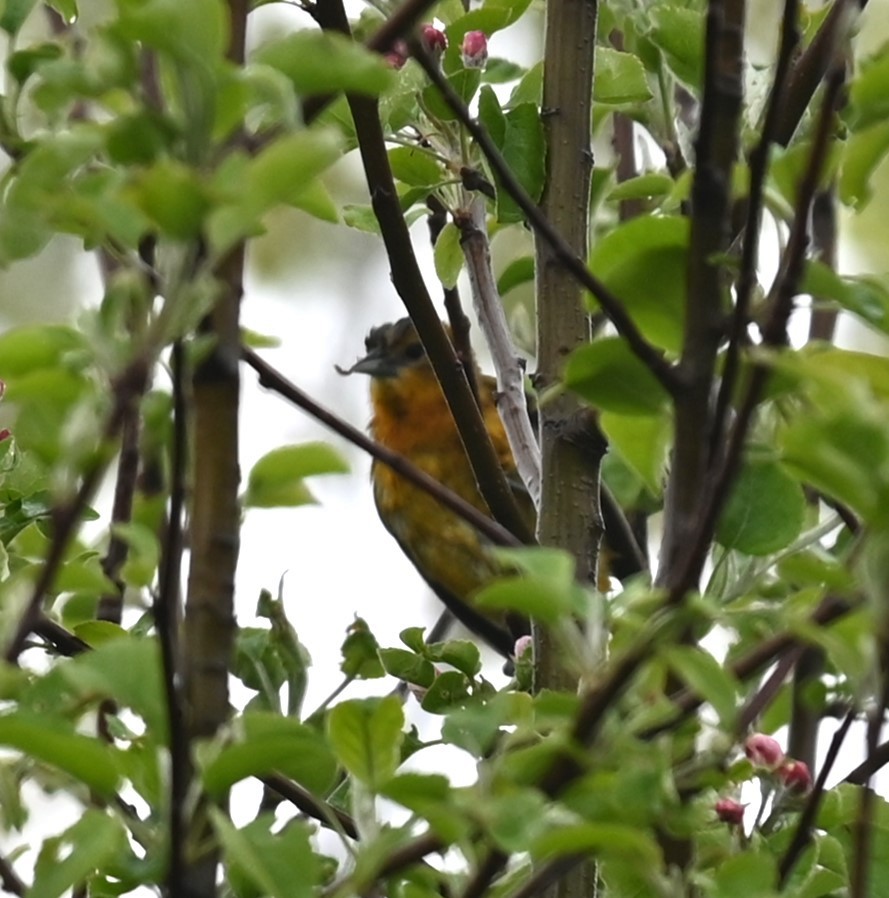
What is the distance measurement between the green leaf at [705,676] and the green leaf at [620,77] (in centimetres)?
93

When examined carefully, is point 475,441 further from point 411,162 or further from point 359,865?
point 359,865

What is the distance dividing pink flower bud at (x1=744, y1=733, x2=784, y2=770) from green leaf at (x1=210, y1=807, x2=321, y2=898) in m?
0.38

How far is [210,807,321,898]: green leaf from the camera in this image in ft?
2.19

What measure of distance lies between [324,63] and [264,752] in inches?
11.0

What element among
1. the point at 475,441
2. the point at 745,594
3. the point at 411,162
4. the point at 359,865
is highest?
the point at 411,162

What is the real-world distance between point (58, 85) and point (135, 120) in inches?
1.9

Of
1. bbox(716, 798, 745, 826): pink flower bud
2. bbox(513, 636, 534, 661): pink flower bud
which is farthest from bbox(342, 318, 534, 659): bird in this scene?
bbox(716, 798, 745, 826): pink flower bud

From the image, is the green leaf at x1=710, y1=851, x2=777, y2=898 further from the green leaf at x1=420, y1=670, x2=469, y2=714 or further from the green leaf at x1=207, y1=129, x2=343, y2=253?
the green leaf at x1=420, y1=670, x2=469, y2=714

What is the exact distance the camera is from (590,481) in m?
1.30

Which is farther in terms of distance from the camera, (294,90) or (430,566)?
(430,566)

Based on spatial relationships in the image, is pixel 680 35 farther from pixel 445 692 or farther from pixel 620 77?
pixel 445 692

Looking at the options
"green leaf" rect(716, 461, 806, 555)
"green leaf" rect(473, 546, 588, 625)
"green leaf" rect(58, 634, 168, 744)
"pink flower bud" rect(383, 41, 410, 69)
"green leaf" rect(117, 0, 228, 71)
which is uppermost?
"pink flower bud" rect(383, 41, 410, 69)

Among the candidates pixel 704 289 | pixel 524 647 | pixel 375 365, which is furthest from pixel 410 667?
pixel 375 365

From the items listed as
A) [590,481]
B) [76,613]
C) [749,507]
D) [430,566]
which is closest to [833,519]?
[590,481]
